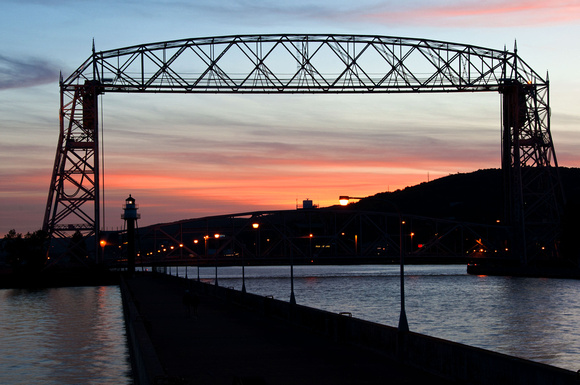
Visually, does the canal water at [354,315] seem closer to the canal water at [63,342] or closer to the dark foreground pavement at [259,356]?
the canal water at [63,342]

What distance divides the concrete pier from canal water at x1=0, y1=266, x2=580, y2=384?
3881 mm

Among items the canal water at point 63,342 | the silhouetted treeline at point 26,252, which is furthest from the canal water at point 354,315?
the silhouetted treeline at point 26,252

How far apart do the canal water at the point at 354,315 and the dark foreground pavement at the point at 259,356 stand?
3.37m

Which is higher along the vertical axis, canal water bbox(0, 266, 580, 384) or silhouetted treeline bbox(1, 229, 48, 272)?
silhouetted treeline bbox(1, 229, 48, 272)

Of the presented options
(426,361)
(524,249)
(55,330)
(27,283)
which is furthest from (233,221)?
(426,361)

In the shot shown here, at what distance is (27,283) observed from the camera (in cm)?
9462

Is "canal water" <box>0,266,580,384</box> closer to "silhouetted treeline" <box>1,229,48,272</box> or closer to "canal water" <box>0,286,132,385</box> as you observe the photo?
"canal water" <box>0,286,132,385</box>

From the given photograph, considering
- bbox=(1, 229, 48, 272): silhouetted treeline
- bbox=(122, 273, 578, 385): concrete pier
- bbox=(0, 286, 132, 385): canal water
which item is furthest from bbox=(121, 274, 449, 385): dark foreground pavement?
bbox=(1, 229, 48, 272): silhouetted treeline

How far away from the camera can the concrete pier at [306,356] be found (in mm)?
18406

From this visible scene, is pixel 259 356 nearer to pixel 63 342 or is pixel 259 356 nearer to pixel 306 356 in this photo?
pixel 306 356

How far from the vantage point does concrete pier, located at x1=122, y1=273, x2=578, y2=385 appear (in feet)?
60.4

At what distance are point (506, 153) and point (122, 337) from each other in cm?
5888

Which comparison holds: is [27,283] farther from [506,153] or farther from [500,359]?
[500,359]

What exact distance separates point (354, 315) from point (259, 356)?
3355cm
